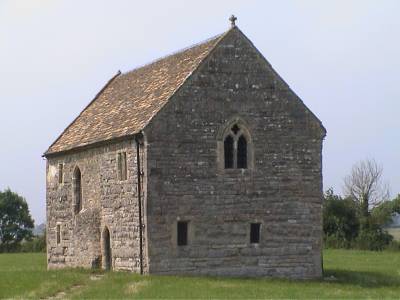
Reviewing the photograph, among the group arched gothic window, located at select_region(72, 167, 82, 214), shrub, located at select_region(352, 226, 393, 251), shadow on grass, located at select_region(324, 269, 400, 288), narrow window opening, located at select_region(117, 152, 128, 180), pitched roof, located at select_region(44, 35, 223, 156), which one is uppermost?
pitched roof, located at select_region(44, 35, 223, 156)

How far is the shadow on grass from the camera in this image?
116 feet

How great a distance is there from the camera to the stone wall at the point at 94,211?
35.8 m

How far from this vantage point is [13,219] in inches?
3588

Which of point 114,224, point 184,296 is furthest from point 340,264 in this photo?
point 184,296

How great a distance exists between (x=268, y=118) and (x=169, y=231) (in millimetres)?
5705

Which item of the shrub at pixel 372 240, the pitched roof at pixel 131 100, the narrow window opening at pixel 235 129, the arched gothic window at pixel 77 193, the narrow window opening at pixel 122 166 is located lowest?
the shrub at pixel 372 240

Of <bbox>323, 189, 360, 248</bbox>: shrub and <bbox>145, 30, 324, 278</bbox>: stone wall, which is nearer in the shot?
<bbox>145, 30, 324, 278</bbox>: stone wall

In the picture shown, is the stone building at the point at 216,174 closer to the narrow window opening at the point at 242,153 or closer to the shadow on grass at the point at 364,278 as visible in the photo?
the narrow window opening at the point at 242,153

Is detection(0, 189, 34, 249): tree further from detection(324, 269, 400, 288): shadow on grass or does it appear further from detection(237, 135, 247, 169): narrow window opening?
detection(237, 135, 247, 169): narrow window opening

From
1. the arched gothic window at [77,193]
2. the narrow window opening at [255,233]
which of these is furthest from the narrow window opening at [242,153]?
the arched gothic window at [77,193]

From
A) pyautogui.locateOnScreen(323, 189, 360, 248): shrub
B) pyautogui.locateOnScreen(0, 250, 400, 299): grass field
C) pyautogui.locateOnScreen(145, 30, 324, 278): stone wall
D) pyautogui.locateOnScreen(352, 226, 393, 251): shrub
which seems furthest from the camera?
pyautogui.locateOnScreen(323, 189, 360, 248): shrub

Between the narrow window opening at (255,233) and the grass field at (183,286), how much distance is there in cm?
187

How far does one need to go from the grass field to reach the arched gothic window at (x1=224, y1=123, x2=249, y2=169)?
14.4 ft

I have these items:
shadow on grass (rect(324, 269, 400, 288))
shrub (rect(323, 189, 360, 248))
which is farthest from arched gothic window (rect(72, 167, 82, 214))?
shrub (rect(323, 189, 360, 248))
